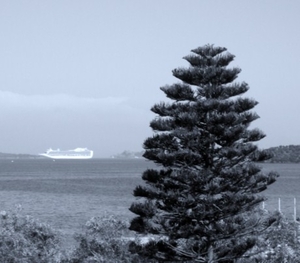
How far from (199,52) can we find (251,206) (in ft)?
15.2

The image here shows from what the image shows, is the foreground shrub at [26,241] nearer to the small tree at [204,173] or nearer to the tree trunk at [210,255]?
the small tree at [204,173]

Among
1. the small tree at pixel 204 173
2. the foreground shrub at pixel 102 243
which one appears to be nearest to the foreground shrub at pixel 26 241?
the foreground shrub at pixel 102 243

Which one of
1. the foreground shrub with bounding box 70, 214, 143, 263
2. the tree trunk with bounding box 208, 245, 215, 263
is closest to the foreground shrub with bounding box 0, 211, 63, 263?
the foreground shrub with bounding box 70, 214, 143, 263

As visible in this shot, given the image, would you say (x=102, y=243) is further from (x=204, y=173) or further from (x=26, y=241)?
(x=204, y=173)

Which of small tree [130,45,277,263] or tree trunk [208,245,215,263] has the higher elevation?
small tree [130,45,277,263]

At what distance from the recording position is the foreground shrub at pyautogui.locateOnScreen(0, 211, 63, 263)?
16.5 metres

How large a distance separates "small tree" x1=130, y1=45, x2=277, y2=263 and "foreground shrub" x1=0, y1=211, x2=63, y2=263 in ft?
7.83

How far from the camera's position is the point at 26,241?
55.1ft

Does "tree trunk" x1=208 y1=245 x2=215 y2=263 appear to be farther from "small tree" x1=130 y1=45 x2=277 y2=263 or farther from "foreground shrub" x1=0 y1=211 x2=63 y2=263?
"foreground shrub" x1=0 y1=211 x2=63 y2=263

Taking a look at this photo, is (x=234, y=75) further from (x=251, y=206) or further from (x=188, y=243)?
(x=188, y=243)

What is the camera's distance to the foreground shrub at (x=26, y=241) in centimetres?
1655

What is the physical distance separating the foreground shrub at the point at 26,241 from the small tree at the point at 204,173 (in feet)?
7.83

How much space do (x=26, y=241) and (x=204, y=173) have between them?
16.8 feet

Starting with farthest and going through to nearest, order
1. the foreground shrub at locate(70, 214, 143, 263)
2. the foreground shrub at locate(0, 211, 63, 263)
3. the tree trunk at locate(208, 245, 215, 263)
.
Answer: the tree trunk at locate(208, 245, 215, 263) → the foreground shrub at locate(70, 214, 143, 263) → the foreground shrub at locate(0, 211, 63, 263)
